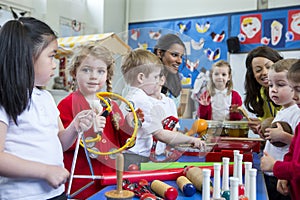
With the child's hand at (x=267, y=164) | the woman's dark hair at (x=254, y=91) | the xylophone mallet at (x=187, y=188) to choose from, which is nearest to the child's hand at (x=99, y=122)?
the xylophone mallet at (x=187, y=188)

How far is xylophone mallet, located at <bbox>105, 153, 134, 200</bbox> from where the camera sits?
685 mm

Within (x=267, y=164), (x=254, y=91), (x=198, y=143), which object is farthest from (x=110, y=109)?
(x=254, y=91)

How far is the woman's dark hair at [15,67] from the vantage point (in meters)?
0.71

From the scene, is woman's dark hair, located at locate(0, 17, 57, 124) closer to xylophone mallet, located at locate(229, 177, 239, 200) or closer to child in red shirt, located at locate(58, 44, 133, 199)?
child in red shirt, located at locate(58, 44, 133, 199)

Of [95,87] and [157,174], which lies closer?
[95,87]

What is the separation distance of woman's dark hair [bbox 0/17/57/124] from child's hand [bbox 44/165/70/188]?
0.13 m

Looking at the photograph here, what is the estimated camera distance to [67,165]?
1007 millimetres

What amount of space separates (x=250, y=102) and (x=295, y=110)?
1.54ft

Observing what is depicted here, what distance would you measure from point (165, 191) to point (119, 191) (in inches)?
4.4

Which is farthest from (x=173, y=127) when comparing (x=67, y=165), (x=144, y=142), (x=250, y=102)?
(x=250, y=102)

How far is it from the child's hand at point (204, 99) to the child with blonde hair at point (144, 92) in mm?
197

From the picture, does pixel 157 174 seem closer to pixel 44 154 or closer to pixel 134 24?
pixel 44 154

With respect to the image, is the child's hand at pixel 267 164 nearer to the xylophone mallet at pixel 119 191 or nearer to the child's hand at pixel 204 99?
the child's hand at pixel 204 99

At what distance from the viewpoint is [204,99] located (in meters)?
0.95
